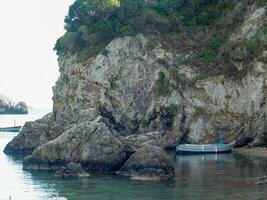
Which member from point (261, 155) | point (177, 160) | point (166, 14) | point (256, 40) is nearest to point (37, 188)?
point (177, 160)

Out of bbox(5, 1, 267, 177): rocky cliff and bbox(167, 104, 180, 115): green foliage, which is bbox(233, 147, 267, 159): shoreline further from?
bbox(167, 104, 180, 115): green foliage

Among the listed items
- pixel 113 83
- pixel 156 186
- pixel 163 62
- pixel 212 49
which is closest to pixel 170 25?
pixel 163 62

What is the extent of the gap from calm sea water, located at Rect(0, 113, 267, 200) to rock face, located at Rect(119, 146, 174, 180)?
72.2 inches

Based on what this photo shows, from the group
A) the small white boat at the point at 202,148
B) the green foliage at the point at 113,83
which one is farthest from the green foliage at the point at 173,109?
the green foliage at the point at 113,83

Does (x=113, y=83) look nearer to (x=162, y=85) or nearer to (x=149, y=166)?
(x=162, y=85)

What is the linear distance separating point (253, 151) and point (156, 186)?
1340 inches

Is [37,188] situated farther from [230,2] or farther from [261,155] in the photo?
[230,2]

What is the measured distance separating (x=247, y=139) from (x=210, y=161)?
17.4 meters

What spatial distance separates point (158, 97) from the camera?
3580 inches

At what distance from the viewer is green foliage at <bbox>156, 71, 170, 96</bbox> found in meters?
90.8

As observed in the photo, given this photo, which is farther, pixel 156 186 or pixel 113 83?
pixel 113 83

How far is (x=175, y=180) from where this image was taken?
5353 cm

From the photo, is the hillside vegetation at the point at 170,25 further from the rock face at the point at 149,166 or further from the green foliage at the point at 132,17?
the rock face at the point at 149,166

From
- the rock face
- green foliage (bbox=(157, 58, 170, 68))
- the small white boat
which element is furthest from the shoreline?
the rock face
